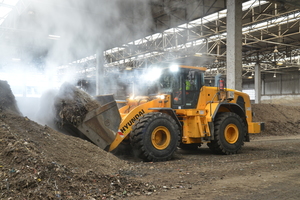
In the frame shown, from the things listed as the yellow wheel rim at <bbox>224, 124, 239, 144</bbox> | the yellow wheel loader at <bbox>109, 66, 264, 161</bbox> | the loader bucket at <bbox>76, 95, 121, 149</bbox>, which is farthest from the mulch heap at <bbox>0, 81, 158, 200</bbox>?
the yellow wheel rim at <bbox>224, 124, 239, 144</bbox>

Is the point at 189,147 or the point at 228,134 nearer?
the point at 228,134

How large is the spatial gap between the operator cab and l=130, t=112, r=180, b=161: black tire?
36.7 inches

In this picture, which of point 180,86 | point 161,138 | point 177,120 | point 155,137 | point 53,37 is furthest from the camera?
point 53,37

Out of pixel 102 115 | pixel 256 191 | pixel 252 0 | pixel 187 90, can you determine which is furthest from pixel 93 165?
pixel 252 0

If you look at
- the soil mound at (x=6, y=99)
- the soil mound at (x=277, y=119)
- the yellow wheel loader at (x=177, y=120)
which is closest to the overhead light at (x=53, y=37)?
the yellow wheel loader at (x=177, y=120)

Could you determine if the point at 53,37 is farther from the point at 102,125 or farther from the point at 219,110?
the point at 219,110

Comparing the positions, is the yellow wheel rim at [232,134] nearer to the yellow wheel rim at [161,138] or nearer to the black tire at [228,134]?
the black tire at [228,134]

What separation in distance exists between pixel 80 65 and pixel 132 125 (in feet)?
24.1

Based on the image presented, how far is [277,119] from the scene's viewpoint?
1714 cm

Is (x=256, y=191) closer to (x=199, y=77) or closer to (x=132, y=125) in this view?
(x=132, y=125)

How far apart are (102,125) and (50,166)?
2284 mm

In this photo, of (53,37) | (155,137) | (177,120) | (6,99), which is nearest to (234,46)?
(177,120)

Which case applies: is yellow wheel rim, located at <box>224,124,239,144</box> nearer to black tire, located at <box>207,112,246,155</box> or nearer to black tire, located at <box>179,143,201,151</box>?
black tire, located at <box>207,112,246,155</box>

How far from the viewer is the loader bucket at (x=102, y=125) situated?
6.12m
